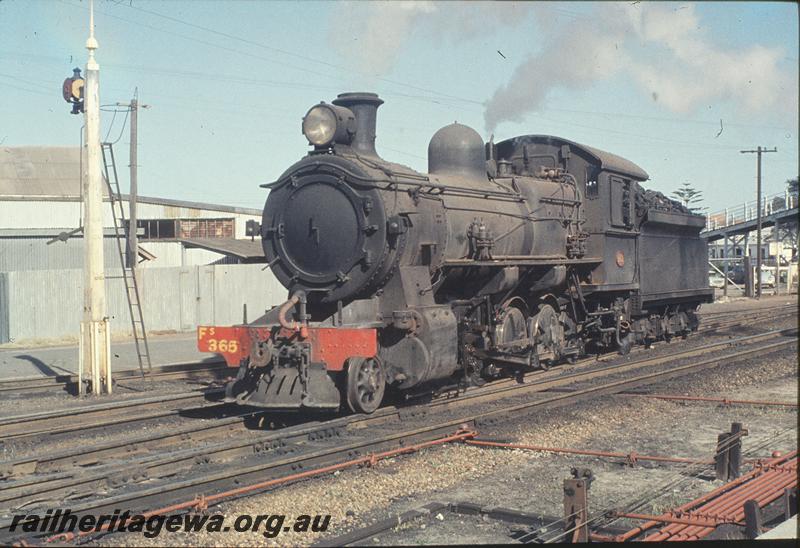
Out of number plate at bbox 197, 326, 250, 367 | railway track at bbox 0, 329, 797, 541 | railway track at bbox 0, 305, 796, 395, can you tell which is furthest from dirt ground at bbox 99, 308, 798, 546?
railway track at bbox 0, 305, 796, 395

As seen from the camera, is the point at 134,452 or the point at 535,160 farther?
the point at 535,160

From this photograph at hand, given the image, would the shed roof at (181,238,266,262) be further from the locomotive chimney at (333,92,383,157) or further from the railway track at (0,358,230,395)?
the locomotive chimney at (333,92,383,157)

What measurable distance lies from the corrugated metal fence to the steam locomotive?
13.6 m

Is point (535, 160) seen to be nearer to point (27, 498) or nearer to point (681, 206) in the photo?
point (681, 206)

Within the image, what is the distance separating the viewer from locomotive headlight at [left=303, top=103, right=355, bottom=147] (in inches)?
430

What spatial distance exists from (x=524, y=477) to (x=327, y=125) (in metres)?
5.38

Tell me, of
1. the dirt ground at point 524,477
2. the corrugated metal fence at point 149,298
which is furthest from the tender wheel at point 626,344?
the corrugated metal fence at point 149,298

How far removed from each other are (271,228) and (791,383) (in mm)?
9158

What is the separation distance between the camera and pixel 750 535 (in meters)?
5.70

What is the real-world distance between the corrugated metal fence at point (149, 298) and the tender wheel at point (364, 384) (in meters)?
15.1

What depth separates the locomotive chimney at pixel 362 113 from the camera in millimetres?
11523

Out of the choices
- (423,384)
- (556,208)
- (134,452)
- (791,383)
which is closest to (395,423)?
(423,384)

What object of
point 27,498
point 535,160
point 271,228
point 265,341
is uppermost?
point 535,160

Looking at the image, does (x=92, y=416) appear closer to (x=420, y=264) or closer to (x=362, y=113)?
(x=420, y=264)
